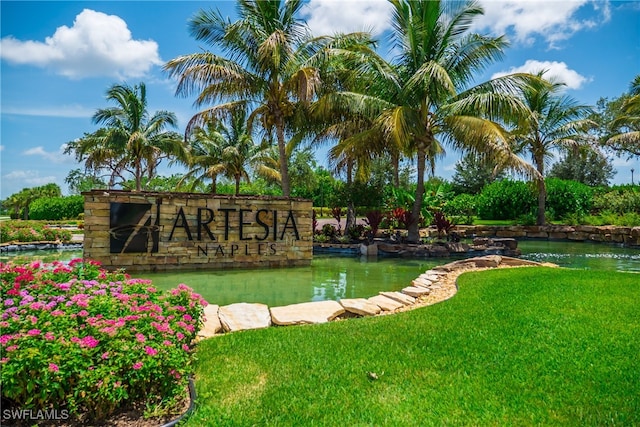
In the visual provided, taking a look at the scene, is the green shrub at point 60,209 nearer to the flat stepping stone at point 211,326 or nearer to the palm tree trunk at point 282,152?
the palm tree trunk at point 282,152

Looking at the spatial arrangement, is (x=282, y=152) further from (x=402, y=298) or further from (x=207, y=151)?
(x=207, y=151)

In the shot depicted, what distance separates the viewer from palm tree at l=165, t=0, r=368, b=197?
1270 centimetres

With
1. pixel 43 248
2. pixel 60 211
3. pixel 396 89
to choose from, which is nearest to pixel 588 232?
pixel 396 89

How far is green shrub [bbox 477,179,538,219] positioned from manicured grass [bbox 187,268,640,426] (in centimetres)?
1960

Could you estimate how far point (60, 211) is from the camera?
112ft

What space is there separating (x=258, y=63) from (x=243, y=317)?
10304mm

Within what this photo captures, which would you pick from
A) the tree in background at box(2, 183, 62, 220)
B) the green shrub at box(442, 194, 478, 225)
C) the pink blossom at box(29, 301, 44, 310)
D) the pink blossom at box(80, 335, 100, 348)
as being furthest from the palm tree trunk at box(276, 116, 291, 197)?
the tree in background at box(2, 183, 62, 220)

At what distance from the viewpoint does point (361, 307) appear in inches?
216

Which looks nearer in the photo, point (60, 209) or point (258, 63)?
point (258, 63)

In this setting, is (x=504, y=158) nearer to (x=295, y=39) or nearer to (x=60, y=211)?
(x=295, y=39)

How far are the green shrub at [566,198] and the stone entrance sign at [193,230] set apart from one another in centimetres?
→ 1707

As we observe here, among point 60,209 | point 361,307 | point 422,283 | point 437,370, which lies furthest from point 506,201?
point 60,209

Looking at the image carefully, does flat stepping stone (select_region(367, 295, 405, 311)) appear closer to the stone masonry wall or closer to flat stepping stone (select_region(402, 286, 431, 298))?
flat stepping stone (select_region(402, 286, 431, 298))

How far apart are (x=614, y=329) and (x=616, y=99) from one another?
111 feet
